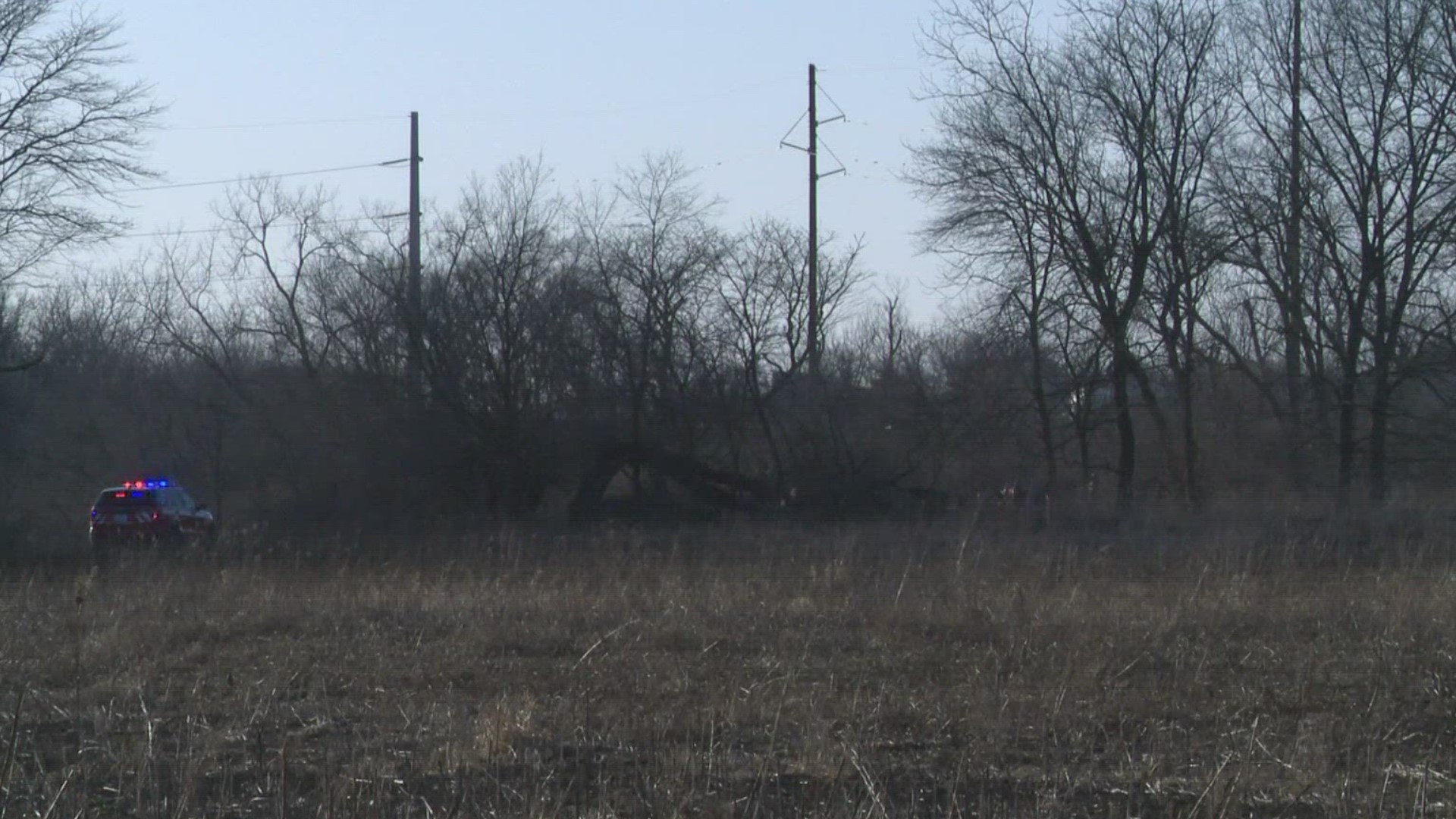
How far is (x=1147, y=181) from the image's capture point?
28.0 m

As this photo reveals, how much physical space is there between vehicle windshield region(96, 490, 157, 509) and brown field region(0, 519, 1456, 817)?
1024 centimetres

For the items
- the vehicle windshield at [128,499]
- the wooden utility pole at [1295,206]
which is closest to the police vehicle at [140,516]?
the vehicle windshield at [128,499]

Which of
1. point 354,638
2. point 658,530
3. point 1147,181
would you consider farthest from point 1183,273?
point 354,638

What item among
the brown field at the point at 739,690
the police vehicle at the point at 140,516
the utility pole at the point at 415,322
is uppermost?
the utility pole at the point at 415,322

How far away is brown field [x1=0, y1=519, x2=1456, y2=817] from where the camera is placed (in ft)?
19.3

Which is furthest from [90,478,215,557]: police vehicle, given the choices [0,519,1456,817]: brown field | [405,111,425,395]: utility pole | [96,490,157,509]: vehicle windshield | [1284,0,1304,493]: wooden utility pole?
[1284,0,1304,493]: wooden utility pole

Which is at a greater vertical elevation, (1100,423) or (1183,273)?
(1183,273)

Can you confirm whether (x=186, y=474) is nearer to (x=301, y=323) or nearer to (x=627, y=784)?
(x=301, y=323)

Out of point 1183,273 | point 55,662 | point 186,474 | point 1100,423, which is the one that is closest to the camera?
point 55,662

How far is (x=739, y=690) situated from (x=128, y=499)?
62.9ft

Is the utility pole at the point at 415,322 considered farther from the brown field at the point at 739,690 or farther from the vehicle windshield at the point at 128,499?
the brown field at the point at 739,690

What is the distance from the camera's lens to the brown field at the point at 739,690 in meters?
5.88

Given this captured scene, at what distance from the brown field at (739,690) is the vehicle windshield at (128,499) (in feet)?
33.6

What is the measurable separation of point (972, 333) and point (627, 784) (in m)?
26.0
